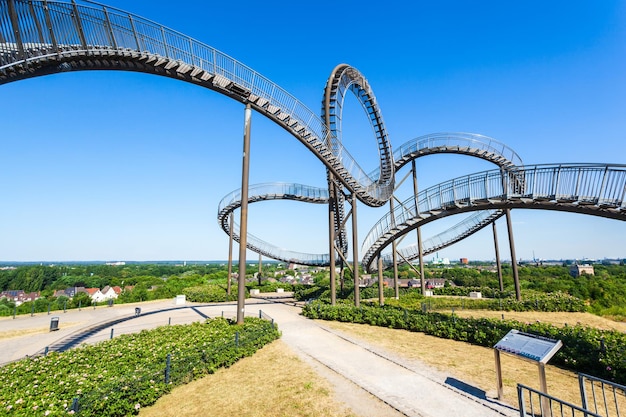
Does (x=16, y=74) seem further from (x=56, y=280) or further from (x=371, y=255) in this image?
(x=56, y=280)

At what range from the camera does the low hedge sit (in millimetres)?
8867

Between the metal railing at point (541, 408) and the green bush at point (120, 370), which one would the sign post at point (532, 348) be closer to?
the metal railing at point (541, 408)

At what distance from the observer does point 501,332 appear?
11641 millimetres

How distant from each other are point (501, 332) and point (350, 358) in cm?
621

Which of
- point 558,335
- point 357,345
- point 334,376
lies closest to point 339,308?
point 357,345

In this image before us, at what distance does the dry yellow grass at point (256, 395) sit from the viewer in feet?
22.2

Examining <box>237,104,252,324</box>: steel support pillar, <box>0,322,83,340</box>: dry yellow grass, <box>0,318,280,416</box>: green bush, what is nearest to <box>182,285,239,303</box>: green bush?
<box>0,322,83,340</box>: dry yellow grass

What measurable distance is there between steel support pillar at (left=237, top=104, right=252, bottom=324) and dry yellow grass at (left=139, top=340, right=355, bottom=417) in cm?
294

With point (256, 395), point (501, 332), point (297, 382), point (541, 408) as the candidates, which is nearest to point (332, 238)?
point (501, 332)

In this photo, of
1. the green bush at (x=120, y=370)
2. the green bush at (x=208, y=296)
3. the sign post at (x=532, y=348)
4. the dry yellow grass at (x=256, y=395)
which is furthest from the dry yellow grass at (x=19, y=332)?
the sign post at (x=532, y=348)

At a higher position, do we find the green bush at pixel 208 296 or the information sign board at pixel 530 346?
the information sign board at pixel 530 346

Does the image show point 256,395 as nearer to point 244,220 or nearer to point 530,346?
point 530,346

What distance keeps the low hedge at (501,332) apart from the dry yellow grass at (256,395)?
715 centimetres

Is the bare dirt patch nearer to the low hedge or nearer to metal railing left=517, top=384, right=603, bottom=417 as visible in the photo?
the low hedge
